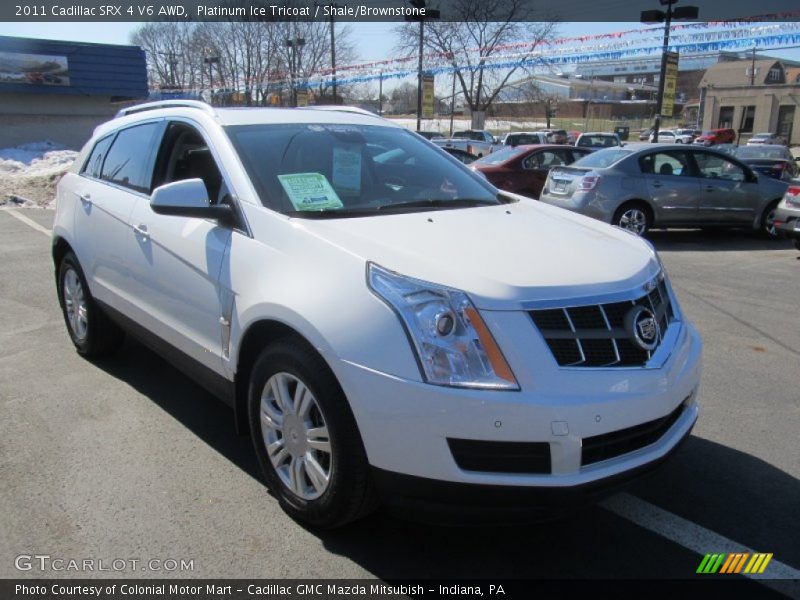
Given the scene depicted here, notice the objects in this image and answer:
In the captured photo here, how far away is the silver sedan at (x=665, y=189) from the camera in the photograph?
10.7 m

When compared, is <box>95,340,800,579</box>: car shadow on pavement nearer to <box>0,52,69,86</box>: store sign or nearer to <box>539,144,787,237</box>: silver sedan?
<box>539,144,787,237</box>: silver sedan

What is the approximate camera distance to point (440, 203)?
3.67 meters

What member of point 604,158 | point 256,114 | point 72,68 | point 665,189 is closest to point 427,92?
point 72,68

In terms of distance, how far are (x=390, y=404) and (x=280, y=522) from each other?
3.32ft

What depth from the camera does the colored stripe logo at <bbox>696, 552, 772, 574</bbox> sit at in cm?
272

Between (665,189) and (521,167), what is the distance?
11.3ft

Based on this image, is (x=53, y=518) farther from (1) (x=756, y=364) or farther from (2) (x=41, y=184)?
(2) (x=41, y=184)

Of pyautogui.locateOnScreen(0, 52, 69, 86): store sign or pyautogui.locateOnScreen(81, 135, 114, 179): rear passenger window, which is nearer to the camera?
pyautogui.locateOnScreen(81, 135, 114, 179): rear passenger window

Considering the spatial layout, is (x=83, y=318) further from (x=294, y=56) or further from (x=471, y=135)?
(x=294, y=56)

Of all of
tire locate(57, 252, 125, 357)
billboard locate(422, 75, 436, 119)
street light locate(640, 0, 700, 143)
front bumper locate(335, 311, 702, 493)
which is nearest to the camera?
front bumper locate(335, 311, 702, 493)

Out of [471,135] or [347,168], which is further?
[471,135]

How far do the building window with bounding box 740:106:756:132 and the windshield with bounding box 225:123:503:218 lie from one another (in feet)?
235

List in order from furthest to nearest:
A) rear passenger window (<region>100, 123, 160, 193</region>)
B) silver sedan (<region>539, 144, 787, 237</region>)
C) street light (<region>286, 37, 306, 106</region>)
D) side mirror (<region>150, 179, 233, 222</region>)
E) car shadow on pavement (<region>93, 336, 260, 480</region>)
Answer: street light (<region>286, 37, 306, 106</region>) < silver sedan (<region>539, 144, 787, 237</region>) < rear passenger window (<region>100, 123, 160, 193</region>) < car shadow on pavement (<region>93, 336, 260, 480</region>) < side mirror (<region>150, 179, 233, 222</region>)

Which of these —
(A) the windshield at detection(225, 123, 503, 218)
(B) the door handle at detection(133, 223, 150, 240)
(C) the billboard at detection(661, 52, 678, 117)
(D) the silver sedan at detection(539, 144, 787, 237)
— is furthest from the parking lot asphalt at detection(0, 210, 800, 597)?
(C) the billboard at detection(661, 52, 678, 117)
